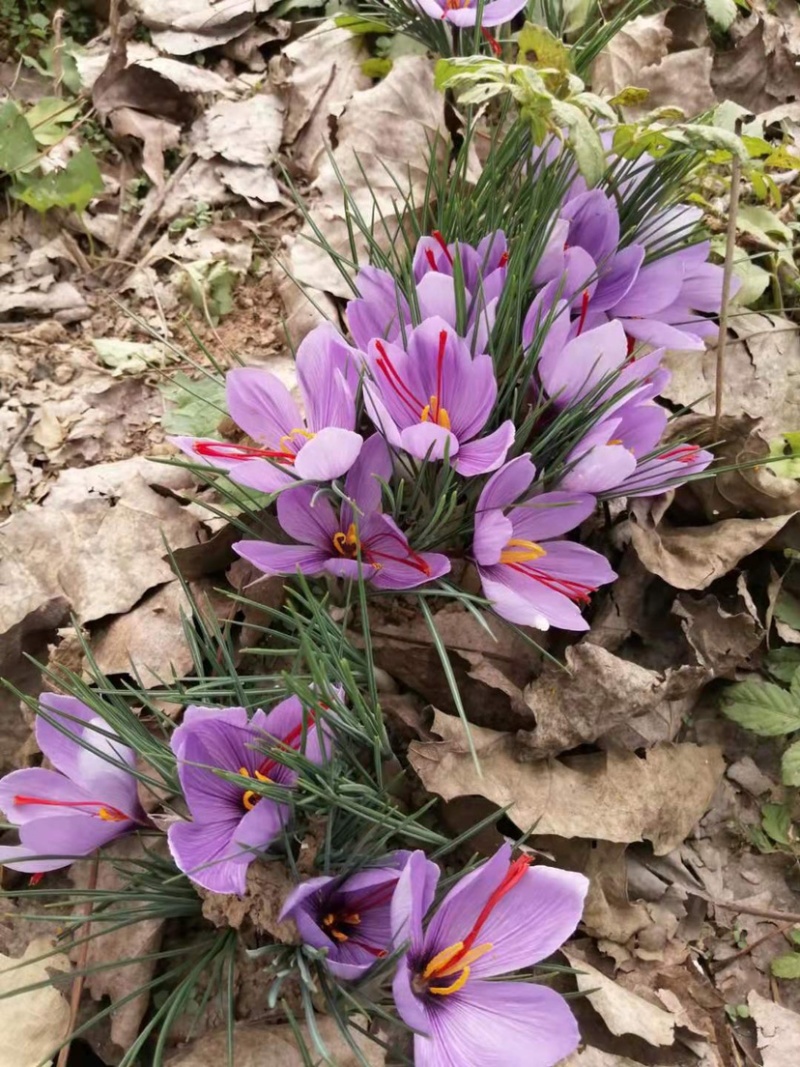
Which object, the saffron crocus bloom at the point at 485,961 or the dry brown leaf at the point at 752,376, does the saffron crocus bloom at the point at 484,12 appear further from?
the saffron crocus bloom at the point at 485,961

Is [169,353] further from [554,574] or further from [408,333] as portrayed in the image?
[554,574]

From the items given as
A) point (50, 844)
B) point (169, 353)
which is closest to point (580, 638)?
point (50, 844)

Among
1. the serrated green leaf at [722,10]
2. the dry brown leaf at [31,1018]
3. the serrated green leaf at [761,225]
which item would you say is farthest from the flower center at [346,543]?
the serrated green leaf at [722,10]

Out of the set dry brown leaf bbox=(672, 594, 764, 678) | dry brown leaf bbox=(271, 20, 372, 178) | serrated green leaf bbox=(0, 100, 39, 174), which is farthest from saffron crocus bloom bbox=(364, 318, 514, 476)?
serrated green leaf bbox=(0, 100, 39, 174)

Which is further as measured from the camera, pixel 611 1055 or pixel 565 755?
pixel 565 755

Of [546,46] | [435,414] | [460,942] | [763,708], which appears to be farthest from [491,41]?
[460,942]

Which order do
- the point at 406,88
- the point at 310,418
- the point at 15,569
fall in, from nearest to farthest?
the point at 310,418 → the point at 15,569 → the point at 406,88
